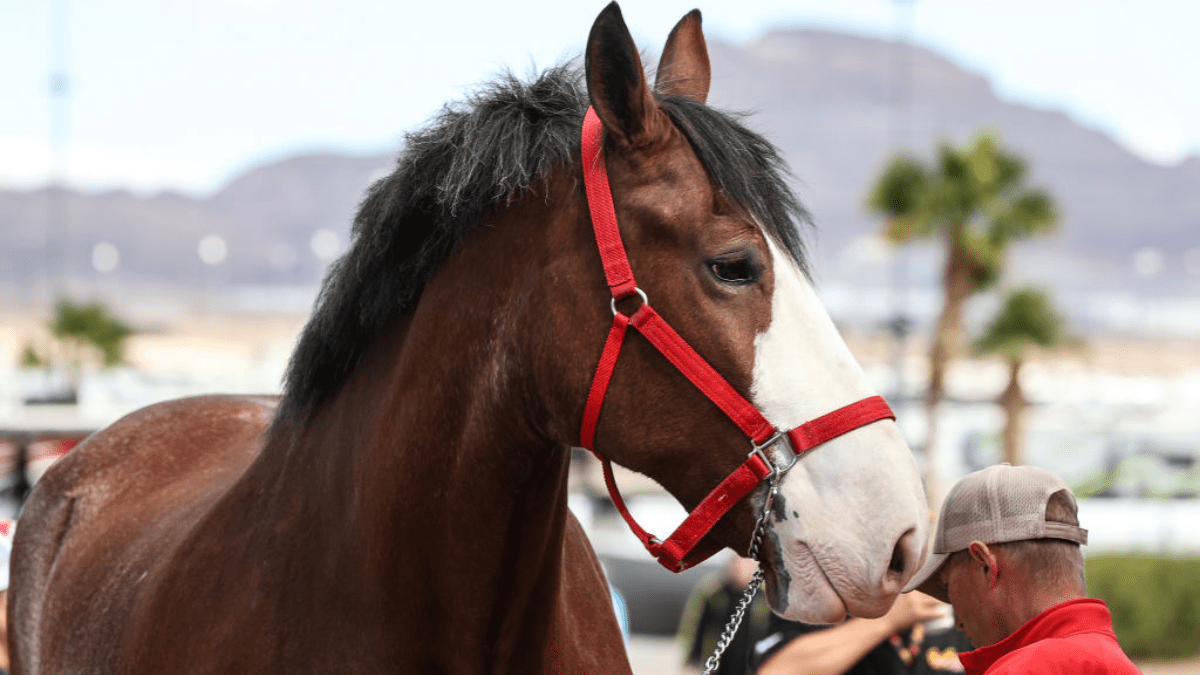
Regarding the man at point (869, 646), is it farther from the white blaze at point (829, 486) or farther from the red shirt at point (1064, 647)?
the white blaze at point (829, 486)

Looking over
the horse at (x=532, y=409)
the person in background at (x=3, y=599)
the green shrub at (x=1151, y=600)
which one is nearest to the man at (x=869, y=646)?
the horse at (x=532, y=409)

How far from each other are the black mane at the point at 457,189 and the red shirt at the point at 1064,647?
32.4 inches

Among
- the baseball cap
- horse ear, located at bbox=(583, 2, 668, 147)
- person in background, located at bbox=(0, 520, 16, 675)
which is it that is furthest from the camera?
person in background, located at bbox=(0, 520, 16, 675)

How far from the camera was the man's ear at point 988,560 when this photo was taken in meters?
2.12

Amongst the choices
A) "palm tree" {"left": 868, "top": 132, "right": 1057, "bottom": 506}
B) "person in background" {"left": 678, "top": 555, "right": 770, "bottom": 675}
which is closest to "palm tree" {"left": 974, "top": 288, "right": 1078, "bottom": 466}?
"palm tree" {"left": 868, "top": 132, "right": 1057, "bottom": 506}

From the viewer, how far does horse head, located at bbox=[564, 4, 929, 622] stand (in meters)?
1.84

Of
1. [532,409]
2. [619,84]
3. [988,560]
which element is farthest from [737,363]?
[988,560]

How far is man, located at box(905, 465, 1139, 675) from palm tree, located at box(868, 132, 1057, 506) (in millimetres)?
22081

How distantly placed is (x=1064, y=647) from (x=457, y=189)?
1.41 metres

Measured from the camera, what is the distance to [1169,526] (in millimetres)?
16531

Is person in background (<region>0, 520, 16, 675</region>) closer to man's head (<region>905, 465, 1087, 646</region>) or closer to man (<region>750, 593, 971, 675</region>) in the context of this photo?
man (<region>750, 593, 971, 675</region>)

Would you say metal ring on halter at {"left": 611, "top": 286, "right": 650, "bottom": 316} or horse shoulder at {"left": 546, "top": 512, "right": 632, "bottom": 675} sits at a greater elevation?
metal ring on halter at {"left": 611, "top": 286, "right": 650, "bottom": 316}

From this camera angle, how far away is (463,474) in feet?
6.92

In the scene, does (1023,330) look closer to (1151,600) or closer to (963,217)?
(963,217)
